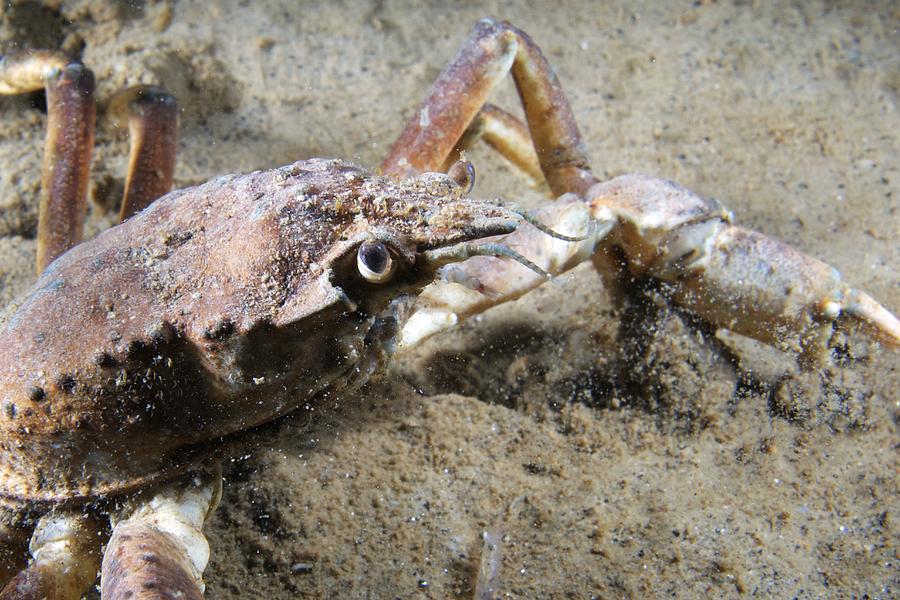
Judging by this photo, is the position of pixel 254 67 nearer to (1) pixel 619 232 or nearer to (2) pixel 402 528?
(1) pixel 619 232

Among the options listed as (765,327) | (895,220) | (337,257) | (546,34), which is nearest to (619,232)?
(765,327)

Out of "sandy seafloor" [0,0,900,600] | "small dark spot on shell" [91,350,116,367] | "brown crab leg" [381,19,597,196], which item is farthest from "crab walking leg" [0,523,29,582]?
"brown crab leg" [381,19,597,196]

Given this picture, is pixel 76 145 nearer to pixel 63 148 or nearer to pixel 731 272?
pixel 63 148

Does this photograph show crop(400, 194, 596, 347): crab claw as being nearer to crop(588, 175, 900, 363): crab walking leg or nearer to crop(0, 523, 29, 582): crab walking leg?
crop(588, 175, 900, 363): crab walking leg

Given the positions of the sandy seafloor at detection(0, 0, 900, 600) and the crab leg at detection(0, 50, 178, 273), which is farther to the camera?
the crab leg at detection(0, 50, 178, 273)

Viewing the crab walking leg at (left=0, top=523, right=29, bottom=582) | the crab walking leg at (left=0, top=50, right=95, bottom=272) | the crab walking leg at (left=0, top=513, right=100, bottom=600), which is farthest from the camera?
the crab walking leg at (left=0, top=50, right=95, bottom=272)

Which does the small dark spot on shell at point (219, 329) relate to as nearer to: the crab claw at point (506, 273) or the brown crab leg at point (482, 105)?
the crab claw at point (506, 273)

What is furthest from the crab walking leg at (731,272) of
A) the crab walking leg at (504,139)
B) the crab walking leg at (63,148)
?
the crab walking leg at (63,148)
